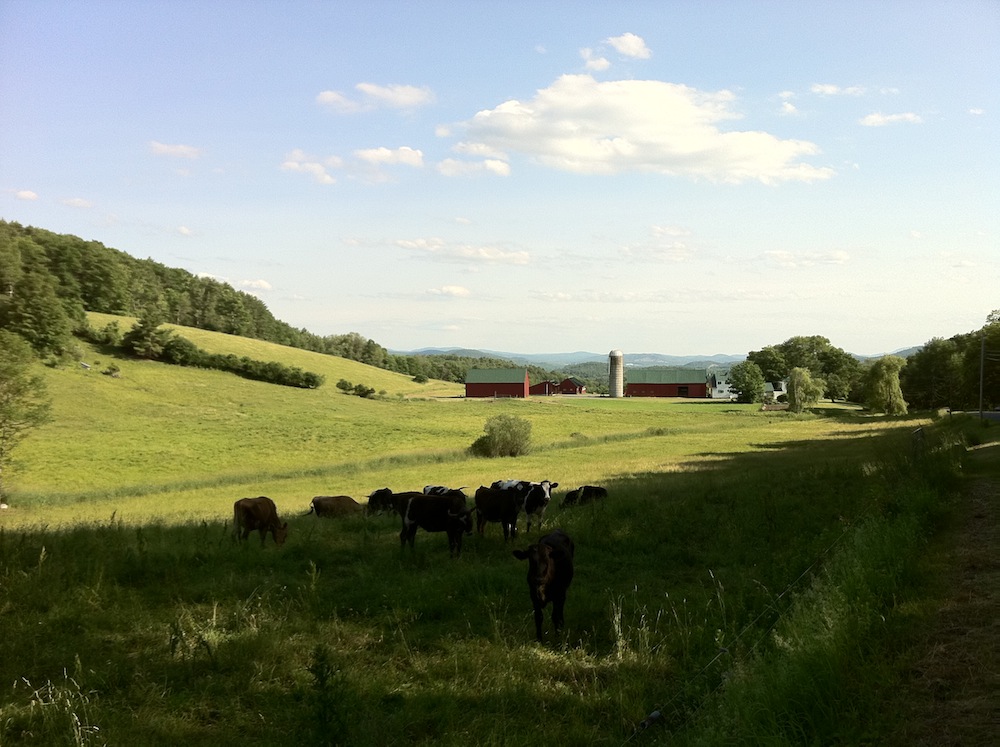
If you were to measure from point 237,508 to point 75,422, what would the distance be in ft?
155

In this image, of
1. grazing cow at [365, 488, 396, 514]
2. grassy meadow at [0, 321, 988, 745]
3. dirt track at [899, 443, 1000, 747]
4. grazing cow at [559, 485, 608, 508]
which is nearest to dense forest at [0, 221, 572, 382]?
grazing cow at [365, 488, 396, 514]

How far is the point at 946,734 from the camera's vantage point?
186 inches

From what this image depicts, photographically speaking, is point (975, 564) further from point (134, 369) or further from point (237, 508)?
point (134, 369)

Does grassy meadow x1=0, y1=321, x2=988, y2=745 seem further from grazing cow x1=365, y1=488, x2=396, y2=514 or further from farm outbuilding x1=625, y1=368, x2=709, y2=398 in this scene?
farm outbuilding x1=625, y1=368, x2=709, y2=398

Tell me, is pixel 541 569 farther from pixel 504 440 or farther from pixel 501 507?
pixel 504 440

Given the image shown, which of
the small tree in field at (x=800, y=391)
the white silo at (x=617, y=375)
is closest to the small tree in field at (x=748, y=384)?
the small tree in field at (x=800, y=391)

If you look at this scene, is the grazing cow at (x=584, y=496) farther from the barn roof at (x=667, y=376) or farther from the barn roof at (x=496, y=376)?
the barn roof at (x=667, y=376)

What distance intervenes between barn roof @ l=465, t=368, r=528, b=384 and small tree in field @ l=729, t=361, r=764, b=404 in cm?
4254

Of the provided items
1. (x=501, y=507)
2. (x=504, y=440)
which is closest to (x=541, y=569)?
(x=501, y=507)

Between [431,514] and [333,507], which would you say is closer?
[431,514]

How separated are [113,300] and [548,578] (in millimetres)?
110066

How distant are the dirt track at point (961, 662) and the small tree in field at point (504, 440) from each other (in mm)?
40105

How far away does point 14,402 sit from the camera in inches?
1328

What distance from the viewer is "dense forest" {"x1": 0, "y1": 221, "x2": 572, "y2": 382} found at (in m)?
56.4
